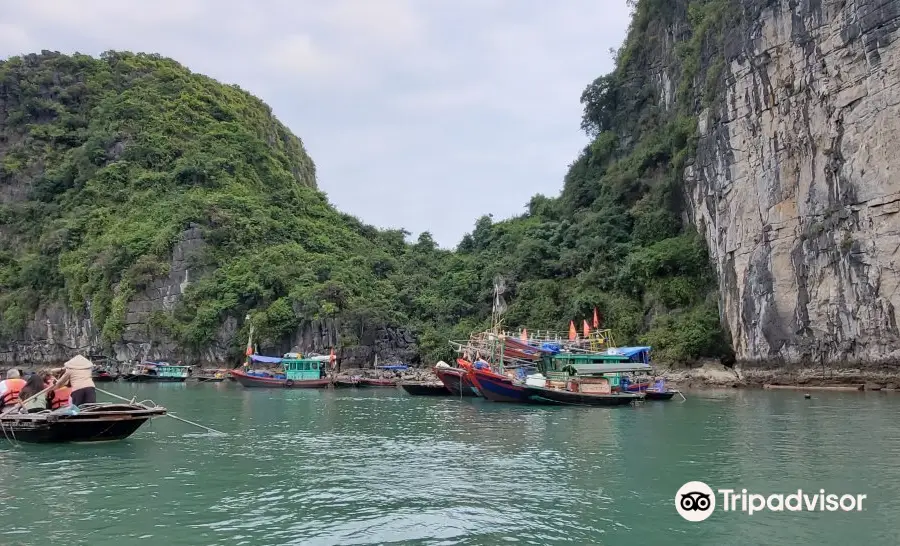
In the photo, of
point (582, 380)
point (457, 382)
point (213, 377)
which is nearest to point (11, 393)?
point (457, 382)

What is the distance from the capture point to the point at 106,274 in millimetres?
51219

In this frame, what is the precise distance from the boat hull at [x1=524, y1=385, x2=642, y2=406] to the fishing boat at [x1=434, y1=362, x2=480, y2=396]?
411 centimetres

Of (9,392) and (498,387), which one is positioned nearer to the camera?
(9,392)

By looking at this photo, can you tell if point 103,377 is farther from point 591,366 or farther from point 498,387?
point 591,366

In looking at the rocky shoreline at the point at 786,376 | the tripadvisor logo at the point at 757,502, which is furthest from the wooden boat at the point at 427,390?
the tripadvisor logo at the point at 757,502

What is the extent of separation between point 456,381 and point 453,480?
60.9 feet

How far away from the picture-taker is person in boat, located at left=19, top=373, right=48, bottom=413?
48.0ft

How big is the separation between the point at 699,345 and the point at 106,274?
43189 mm

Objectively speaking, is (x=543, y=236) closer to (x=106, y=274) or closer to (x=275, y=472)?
Answer: (x=106, y=274)

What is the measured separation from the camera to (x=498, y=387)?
26234mm

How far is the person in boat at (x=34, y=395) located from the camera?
14.6m

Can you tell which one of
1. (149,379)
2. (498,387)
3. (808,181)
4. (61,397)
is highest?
(808,181)

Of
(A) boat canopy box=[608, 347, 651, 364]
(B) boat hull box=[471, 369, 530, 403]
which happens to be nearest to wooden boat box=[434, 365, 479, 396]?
(B) boat hull box=[471, 369, 530, 403]

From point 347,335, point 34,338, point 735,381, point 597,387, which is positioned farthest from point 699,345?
point 34,338
